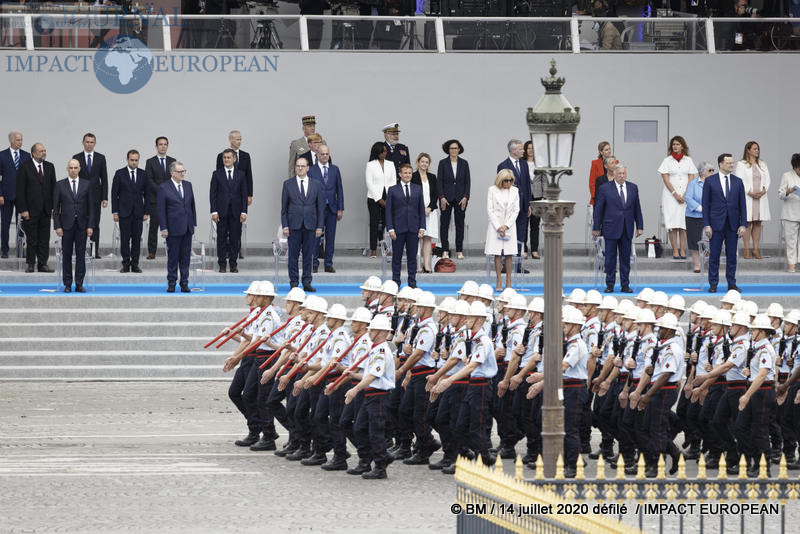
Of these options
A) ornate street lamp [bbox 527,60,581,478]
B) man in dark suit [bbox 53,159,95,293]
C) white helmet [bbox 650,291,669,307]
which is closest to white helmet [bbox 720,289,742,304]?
white helmet [bbox 650,291,669,307]

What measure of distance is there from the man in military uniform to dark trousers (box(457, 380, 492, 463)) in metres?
9.82

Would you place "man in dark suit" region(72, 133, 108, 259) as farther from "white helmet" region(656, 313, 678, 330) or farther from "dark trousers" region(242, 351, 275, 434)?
"white helmet" region(656, 313, 678, 330)

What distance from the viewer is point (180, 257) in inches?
857

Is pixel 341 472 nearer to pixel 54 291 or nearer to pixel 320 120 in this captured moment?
pixel 54 291

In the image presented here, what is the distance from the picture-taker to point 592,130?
85.4ft

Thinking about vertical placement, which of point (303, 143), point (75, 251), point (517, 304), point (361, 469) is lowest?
point (361, 469)

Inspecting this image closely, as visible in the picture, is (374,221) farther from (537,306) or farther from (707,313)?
(707,313)

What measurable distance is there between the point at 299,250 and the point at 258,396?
596cm

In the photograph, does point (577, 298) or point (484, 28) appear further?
point (484, 28)

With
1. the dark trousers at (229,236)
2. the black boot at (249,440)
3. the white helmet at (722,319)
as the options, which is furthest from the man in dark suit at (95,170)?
the white helmet at (722,319)

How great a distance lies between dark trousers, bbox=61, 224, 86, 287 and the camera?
70.1 feet

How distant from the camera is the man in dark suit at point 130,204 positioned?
23.3 meters

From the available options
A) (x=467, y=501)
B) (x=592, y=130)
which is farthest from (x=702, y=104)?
(x=467, y=501)

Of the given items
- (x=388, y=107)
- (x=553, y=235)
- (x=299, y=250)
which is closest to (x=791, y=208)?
(x=388, y=107)
